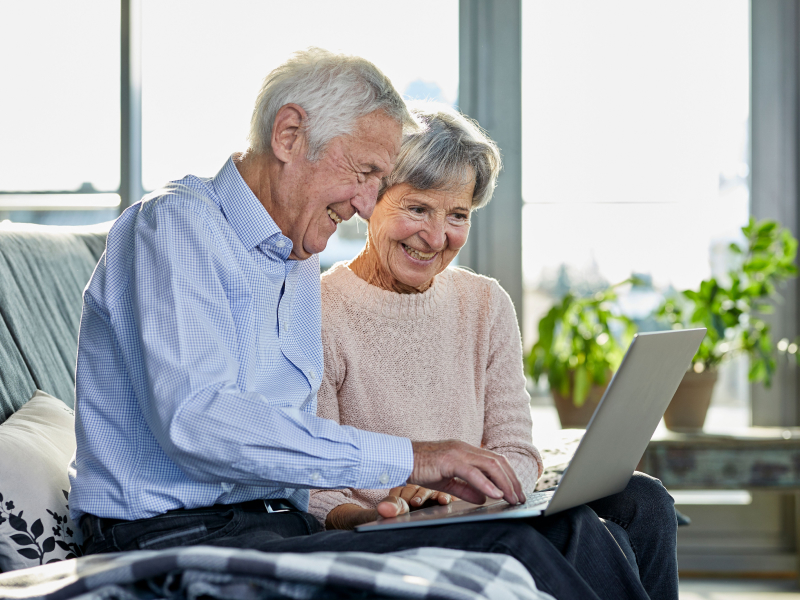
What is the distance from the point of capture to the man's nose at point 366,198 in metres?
1.33

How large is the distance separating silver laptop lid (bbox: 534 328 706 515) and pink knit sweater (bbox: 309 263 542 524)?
395 mm

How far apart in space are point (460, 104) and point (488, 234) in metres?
0.49

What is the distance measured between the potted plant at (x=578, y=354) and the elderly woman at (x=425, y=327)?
90 centimetres

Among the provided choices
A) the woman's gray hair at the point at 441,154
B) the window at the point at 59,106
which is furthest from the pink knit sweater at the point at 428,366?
the window at the point at 59,106

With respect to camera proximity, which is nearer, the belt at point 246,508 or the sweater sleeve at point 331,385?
the belt at point 246,508

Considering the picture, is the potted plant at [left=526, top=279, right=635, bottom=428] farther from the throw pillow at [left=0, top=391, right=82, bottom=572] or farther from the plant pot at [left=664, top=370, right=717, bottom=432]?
the throw pillow at [left=0, top=391, right=82, bottom=572]

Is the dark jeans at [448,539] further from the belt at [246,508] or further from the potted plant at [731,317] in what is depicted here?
the potted plant at [731,317]

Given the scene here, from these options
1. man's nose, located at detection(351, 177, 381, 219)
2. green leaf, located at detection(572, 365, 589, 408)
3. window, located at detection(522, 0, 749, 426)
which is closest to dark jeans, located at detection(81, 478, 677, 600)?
man's nose, located at detection(351, 177, 381, 219)

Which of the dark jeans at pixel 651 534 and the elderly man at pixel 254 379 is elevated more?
the elderly man at pixel 254 379

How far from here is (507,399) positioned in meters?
1.73

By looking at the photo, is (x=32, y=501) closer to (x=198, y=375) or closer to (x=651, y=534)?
(x=198, y=375)

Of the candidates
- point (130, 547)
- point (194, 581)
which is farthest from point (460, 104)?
point (194, 581)

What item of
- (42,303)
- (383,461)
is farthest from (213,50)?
(383,461)

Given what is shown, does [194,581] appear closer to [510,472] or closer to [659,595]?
[510,472]
